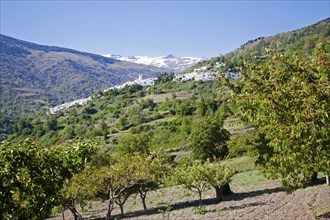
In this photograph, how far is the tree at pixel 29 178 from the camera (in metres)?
10.9

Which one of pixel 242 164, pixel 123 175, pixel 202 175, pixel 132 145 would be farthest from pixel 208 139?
pixel 123 175

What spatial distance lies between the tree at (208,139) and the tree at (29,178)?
5977 centimetres

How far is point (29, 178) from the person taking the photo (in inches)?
452

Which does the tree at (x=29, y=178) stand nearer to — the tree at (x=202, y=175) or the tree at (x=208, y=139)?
the tree at (x=202, y=175)

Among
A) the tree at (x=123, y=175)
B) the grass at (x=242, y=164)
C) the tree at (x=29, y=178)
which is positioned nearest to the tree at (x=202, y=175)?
the tree at (x=123, y=175)

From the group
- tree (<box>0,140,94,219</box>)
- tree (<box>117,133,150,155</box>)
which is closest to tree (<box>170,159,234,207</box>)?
tree (<box>0,140,94,219</box>)

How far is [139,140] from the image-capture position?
70.8 metres

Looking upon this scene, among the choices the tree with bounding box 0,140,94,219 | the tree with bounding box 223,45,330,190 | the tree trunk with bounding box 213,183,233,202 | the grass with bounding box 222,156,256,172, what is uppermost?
the tree with bounding box 223,45,330,190

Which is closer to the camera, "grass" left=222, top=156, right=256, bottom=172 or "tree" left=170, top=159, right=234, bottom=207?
"tree" left=170, top=159, right=234, bottom=207

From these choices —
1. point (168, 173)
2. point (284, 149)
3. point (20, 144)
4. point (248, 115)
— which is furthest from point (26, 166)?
point (168, 173)

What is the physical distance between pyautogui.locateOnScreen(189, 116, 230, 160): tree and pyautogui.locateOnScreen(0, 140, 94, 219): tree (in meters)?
59.8

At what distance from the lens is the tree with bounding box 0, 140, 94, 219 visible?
10.9 metres

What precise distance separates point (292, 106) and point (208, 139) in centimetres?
5948

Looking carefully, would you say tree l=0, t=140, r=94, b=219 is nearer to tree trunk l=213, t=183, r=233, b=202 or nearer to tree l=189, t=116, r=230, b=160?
tree trunk l=213, t=183, r=233, b=202
